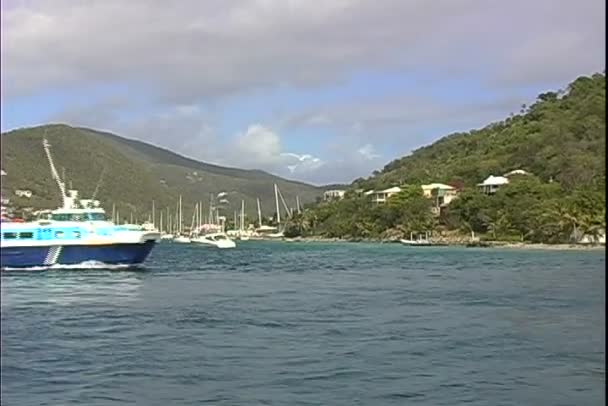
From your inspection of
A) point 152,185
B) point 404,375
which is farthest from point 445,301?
point 152,185

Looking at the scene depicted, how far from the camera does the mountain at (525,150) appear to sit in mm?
31609

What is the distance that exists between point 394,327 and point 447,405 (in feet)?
9.87

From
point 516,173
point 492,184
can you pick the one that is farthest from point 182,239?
point 516,173

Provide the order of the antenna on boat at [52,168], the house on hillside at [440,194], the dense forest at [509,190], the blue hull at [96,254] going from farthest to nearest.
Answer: the house on hillside at [440,194], the dense forest at [509,190], the blue hull at [96,254], the antenna on boat at [52,168]

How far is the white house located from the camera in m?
35.2

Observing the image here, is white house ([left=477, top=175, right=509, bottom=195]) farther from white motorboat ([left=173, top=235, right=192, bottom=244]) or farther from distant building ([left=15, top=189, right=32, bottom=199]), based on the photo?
distant building ([left=15, top=189, right=32, bottom=199])

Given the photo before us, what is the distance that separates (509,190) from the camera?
110ft

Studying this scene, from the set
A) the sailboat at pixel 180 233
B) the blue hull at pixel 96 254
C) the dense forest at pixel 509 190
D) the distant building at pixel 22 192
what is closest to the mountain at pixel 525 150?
the dense forest at pixel 509 190

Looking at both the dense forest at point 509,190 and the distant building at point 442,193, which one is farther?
the distant building at point 442,193

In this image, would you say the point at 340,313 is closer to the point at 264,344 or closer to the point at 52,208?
the point at 264,344

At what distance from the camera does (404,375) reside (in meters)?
5.04

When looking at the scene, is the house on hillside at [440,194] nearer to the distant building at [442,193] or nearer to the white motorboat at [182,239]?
the distant building at [442,193]

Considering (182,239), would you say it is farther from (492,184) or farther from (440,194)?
(492,184)

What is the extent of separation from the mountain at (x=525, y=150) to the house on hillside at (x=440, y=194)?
72.0 inches
